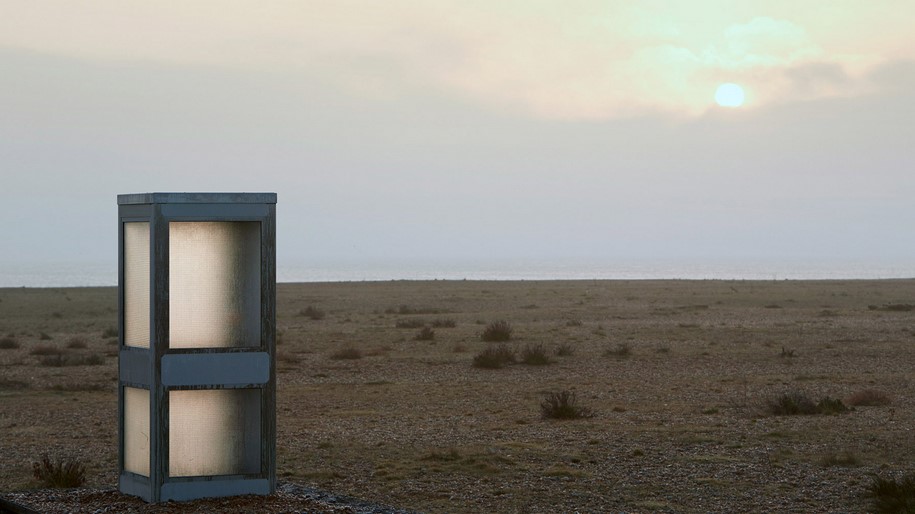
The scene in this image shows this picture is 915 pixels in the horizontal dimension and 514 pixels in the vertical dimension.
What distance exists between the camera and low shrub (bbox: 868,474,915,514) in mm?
10188

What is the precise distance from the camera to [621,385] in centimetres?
2117

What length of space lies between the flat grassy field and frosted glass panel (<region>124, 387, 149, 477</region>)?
248 cm

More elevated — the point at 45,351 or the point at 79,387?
the point at 45,351

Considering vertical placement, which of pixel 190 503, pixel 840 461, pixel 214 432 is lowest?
pixel 840 461

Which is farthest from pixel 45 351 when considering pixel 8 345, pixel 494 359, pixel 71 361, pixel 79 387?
pixel 494 359

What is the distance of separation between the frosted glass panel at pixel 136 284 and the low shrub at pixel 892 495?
24.3 ft

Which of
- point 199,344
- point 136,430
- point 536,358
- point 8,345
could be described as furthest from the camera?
point 8,345

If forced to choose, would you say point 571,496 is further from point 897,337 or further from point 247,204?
point 897,337

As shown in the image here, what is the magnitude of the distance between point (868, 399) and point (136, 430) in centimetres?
1305

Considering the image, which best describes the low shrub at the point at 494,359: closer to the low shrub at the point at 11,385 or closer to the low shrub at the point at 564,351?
the low shrub at the point at 564,351

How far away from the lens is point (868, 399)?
1786cm

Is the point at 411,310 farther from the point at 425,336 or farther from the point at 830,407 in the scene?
the point at 830,407

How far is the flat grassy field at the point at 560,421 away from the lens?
458 inches

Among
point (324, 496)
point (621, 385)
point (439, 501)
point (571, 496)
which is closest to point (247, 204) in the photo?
point (324, 496)
